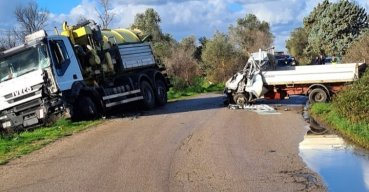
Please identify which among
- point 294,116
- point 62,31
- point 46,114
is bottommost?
point 294,116

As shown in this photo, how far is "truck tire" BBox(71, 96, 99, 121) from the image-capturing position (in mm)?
19781

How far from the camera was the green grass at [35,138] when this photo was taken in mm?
13485

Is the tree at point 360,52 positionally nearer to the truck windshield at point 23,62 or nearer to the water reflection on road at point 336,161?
the water reflection on road at point 336,161

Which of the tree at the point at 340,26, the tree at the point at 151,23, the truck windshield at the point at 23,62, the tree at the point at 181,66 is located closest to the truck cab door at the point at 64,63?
the truck windshield at the point at 23,62

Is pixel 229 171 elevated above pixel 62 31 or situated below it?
below

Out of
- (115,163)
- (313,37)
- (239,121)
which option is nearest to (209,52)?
(313,37)

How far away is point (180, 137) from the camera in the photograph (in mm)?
14406

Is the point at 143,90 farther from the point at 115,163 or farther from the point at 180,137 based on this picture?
the point at 115,163

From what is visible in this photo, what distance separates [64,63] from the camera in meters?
19.2

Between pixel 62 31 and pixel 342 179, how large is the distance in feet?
47.6

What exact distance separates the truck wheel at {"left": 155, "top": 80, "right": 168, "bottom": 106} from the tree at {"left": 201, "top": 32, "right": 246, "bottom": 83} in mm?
17032

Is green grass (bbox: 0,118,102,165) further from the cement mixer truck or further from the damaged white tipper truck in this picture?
the damaged white tipper truck

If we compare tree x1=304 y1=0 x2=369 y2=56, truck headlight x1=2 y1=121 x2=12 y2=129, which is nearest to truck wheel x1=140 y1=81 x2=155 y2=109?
truck headlight x1=2 y1=121 x2=12 y2=129

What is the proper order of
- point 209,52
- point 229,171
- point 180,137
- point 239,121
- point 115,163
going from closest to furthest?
point 229,171 → point 115,163 → point 180,137 → point 239,121 → point 209,52
